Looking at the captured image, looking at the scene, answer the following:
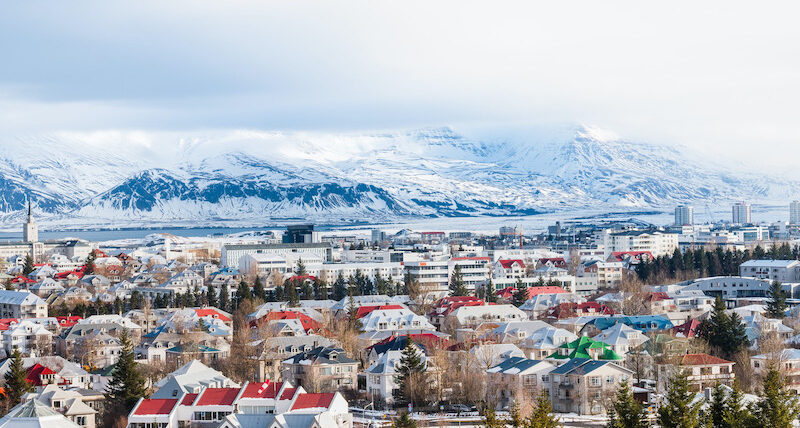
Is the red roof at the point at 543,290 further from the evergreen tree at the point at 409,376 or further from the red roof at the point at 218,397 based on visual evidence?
the red roof at the point at 218,397

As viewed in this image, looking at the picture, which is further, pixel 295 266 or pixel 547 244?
pixel 547 244

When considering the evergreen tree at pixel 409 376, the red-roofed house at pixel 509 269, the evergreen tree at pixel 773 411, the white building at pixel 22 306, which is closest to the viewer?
the evergreen tree at pixel 773 411

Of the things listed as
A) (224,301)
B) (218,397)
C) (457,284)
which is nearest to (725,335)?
(218,397)

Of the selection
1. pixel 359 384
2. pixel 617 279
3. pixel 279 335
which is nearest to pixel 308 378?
pixel 359 384

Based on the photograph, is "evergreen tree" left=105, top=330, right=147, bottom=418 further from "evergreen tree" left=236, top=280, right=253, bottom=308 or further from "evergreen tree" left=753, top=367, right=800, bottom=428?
"evergreen tree" left=236, top=280, right=253, bottom=308

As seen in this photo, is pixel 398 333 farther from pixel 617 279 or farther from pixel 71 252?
pixel 71 252

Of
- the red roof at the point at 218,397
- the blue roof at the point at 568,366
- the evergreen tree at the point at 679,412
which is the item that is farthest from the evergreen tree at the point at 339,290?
the evergreen tree at the point at 679,412
